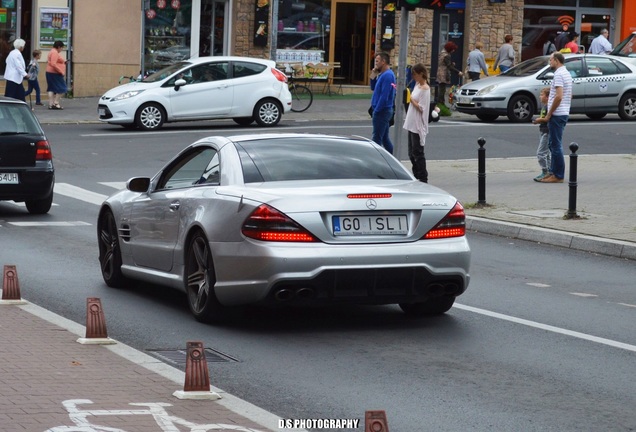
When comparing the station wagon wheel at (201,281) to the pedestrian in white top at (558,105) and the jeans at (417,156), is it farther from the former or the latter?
the pedestrian in white top at (558,105)

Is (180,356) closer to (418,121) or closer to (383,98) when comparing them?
(418,121)

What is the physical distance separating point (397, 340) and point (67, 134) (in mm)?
19992

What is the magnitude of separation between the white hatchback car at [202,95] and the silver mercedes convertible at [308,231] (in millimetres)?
18947

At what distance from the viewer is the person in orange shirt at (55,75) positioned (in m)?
33.3

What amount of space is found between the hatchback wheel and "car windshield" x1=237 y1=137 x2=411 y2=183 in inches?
310

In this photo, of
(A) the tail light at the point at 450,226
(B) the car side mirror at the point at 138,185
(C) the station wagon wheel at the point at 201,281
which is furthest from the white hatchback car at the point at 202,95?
(A) the tail light at the point at 450,226

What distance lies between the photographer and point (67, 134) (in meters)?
28.2

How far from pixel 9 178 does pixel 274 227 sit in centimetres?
887

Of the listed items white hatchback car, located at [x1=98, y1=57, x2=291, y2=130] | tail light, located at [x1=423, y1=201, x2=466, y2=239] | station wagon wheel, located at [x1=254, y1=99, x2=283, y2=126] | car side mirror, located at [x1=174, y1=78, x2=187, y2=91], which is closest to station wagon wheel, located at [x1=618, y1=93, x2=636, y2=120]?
white hatchback car, located at [x1=98, y1=57, x2=291, y2=130]

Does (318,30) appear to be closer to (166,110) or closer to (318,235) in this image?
(166,110)

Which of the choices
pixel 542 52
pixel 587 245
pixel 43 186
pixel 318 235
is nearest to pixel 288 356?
pixel 318 235

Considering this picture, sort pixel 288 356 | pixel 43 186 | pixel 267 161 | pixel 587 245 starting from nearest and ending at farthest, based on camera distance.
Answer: pixel 288 356
pixel 267 161
pixel 587 245
pixel 43 186

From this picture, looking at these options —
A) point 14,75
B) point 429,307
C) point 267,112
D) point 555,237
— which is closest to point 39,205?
point 555,237

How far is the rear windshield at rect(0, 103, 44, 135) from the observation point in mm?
17406
